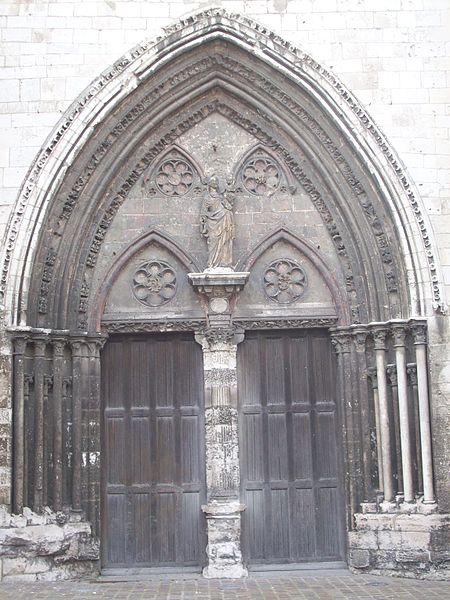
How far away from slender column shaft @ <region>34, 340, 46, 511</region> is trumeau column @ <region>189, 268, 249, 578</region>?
1.76m

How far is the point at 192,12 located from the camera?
9.56 metres

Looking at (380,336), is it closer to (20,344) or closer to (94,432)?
(94,432)

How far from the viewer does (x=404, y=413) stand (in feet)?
30.4

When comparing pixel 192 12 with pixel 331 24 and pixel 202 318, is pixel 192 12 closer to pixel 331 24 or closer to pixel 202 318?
pixel 331 24

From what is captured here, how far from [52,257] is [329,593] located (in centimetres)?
446

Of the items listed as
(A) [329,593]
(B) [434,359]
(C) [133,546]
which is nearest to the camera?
(A) [329,593]

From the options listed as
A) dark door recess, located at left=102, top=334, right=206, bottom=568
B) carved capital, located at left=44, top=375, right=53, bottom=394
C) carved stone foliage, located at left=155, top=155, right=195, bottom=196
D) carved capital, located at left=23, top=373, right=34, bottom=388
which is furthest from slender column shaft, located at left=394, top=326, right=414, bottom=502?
carved capital, located at left=23, top=373, right=34, bottom=388

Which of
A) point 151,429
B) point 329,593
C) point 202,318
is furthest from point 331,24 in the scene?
point 329,593

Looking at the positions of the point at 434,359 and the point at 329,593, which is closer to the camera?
the point at 329,593

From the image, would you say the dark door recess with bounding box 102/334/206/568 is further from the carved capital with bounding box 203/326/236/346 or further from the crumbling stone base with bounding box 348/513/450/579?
the crumbling stone base with bounding box 348/513/450/579

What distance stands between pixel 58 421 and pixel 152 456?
46.1 inches

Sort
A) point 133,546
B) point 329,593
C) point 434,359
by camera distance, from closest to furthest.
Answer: point 329,593
point 434,359
point 133,546

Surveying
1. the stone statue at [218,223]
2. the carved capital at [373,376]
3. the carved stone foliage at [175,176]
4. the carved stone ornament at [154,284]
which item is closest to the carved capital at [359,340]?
the carved capital at [373,376]

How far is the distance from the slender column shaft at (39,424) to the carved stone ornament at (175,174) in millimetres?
2413
